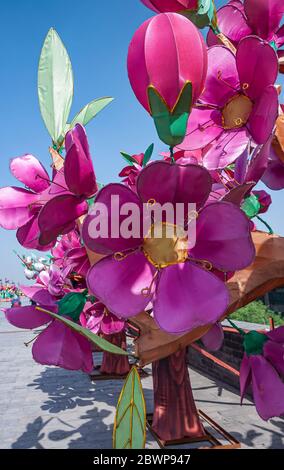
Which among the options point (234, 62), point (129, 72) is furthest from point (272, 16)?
point (129, 72)

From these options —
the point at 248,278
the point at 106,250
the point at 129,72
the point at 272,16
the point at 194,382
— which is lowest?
the point at 194,382

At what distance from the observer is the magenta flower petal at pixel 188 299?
65 cm

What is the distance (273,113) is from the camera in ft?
2.61

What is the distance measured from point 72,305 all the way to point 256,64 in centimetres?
85

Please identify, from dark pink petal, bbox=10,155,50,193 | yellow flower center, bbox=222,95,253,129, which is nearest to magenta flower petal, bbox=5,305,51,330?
dark pink petal, bbox=10,155,50,193

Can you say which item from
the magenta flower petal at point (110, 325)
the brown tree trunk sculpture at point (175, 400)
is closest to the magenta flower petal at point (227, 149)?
the magenta flower petal at point (110, 325)

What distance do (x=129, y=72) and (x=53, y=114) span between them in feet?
1.79

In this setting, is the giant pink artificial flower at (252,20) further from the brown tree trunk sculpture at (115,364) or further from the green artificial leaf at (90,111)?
the brown tree trunk sculpture at (115,364)

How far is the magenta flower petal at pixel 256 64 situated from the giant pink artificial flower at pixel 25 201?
1.89ft

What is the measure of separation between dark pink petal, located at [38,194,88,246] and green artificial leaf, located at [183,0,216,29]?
0.55 metres

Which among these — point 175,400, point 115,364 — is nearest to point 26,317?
point 175,400

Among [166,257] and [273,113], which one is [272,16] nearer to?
[273,113]

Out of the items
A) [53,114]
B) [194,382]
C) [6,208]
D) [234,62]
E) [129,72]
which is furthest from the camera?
[194,382]

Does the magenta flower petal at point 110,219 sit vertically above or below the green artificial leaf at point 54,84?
below
